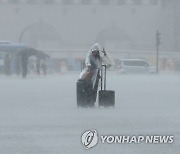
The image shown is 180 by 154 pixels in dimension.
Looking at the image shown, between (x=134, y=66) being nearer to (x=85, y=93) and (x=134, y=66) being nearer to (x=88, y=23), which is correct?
(x=88, y=23)

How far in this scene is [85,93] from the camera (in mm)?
15742

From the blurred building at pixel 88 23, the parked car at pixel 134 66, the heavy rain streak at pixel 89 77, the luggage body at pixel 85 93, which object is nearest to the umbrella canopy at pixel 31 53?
the heavy rain streak at pixel 89 77

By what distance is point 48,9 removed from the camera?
7325 centimetres

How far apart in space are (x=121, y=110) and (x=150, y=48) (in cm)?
5659

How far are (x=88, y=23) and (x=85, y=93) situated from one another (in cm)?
5859

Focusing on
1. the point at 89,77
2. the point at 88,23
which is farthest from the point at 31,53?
the point at 89,77

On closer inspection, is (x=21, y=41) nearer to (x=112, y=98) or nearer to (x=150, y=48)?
(x=150, y=48)

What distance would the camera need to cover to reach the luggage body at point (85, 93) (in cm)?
1566

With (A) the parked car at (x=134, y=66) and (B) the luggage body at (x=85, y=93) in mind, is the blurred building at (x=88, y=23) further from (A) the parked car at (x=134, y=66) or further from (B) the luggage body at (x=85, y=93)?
(B) the luggage body at (x=85, y=93)

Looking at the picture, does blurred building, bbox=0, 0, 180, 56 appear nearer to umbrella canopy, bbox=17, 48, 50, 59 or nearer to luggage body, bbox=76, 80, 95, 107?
umbrella canopy, bbox=17, 48, 50, 59

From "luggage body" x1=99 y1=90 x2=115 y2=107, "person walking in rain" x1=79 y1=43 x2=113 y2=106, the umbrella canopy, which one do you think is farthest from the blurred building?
"luggage body" x1=99 y1=90 x2=115 y2=107

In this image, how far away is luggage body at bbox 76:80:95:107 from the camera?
617 inches

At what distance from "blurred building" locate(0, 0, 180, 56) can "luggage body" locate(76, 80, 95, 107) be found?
177 feet

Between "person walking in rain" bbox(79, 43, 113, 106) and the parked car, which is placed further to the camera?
the parked car
